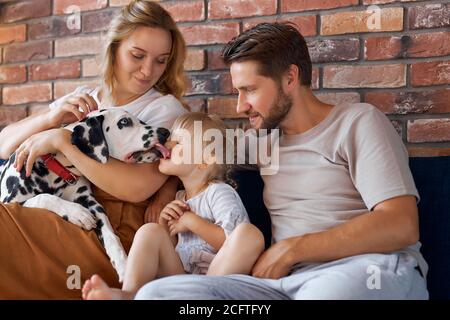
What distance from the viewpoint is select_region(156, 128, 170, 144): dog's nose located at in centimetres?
208

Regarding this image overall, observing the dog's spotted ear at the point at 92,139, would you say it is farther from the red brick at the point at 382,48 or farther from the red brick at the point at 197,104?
the red brick at the point at 382,48

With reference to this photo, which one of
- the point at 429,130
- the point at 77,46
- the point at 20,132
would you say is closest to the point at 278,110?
the point at 429,130

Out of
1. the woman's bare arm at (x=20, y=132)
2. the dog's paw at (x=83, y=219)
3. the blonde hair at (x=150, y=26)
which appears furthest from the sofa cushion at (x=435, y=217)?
the woman's bare arm at (x=20, y=132)

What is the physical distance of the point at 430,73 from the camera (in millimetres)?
2334

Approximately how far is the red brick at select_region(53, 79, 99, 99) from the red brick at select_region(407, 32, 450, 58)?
1.39 m

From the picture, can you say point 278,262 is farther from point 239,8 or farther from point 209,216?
point 239,8

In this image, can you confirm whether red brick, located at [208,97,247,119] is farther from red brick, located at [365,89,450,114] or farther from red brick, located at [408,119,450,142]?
red brick, located at [408,119,450,142]

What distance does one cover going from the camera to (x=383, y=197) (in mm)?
1715

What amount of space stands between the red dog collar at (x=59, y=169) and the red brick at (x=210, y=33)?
867 mm

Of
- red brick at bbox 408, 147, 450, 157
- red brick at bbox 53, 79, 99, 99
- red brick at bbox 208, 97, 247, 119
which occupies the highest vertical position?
red brick at bbox 53, 79, 99, 99

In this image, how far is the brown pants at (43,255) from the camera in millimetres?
1928

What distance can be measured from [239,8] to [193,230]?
1.10 metres

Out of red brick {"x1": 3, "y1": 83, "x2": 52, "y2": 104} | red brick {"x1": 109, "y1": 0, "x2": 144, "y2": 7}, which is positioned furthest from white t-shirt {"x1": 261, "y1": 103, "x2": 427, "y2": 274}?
red brick {"x1": 3, "y1": 83, "x2": 52, "y2": 104}
